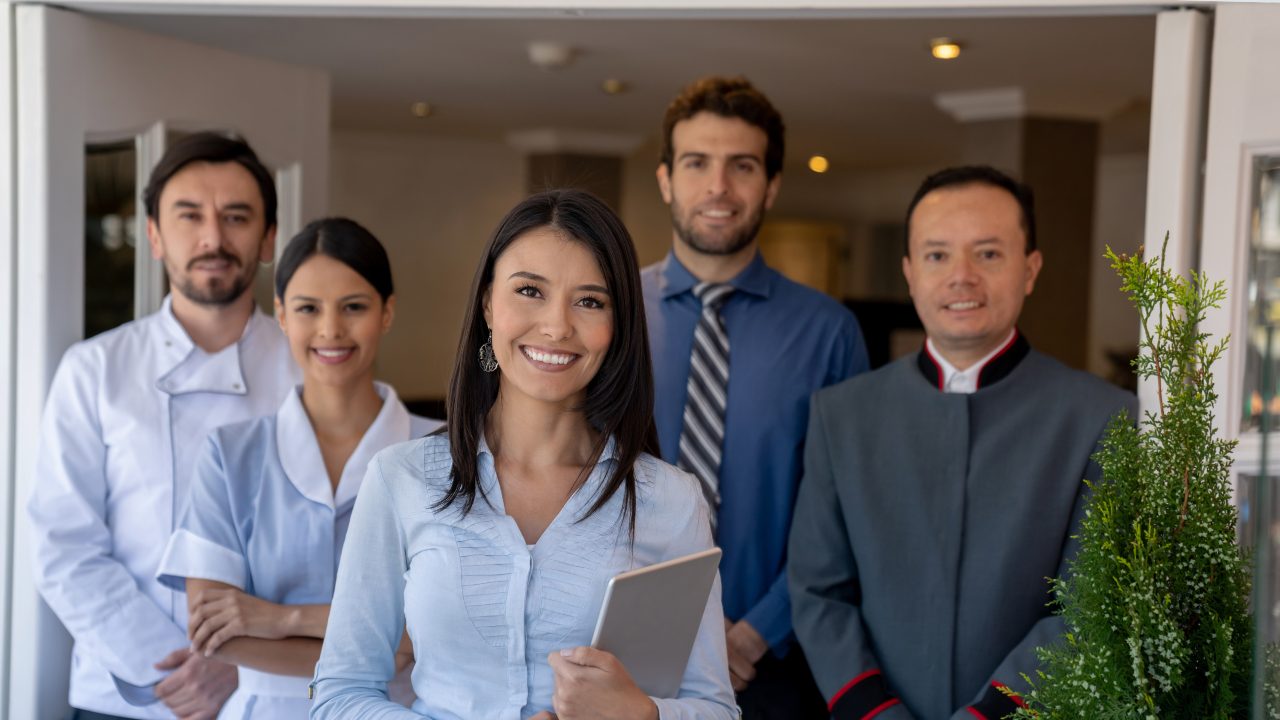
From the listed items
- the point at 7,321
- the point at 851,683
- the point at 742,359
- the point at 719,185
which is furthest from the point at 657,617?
the point at 7,321

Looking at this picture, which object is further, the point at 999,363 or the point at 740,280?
the point at 740,280

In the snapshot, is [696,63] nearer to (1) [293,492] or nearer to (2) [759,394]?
(2) [759,394]

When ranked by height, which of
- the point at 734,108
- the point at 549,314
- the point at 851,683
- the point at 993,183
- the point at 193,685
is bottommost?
the point at 193,685

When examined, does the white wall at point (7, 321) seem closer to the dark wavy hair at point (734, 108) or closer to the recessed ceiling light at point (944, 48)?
the dark wavy hair at point (734, 108)

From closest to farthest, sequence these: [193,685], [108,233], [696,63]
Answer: [193,685]
[108,233]
[696,63]

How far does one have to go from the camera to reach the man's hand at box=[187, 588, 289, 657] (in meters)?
2.13

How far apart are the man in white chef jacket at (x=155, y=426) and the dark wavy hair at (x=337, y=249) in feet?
1.14

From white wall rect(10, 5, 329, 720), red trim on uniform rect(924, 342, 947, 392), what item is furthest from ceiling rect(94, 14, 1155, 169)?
red trim on uniform rect(924, 342, 947, 392)

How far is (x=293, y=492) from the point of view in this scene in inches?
87.4

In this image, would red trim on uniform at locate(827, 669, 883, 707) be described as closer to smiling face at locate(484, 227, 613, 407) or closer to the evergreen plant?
the evergreen plant

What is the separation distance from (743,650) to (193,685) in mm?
1114

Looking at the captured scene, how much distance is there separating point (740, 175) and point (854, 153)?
6097 mm

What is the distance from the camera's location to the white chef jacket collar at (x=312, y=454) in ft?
7.25

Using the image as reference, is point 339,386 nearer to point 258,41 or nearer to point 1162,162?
point 1162,162
